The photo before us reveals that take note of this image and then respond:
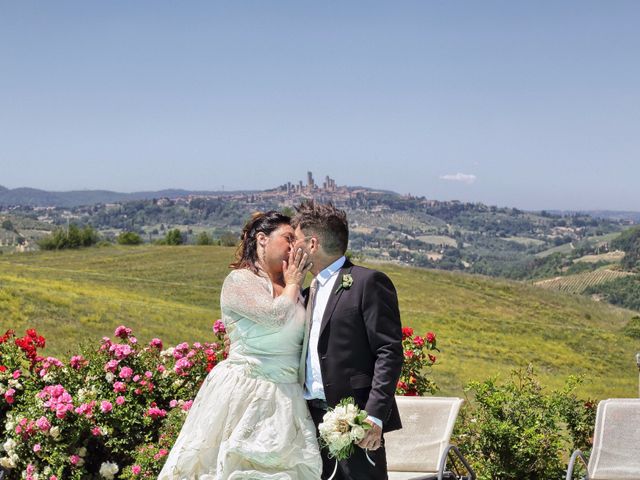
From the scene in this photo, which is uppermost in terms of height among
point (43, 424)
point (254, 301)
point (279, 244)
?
point (279, 244)

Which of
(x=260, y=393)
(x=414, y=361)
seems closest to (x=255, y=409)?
(x=260, y=393)

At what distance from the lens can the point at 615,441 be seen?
4953 mm

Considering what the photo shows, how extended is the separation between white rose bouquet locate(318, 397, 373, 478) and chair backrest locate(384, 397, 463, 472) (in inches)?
71.4

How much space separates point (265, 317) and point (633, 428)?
283 centimetres

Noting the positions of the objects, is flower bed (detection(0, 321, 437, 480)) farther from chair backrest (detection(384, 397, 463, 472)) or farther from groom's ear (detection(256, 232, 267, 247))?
groom's ear (detection(256, 232, 267, 247))

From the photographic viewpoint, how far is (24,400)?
639cm

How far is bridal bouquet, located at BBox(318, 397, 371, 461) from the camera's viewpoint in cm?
344

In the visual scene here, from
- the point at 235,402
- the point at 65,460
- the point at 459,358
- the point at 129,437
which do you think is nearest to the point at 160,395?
the point at 129,437

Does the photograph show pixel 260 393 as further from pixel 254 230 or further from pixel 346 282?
pixel 254 230

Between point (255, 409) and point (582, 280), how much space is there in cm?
15341

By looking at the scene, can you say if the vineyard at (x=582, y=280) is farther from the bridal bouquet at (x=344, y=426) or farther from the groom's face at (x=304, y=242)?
the bridal bouquet at (x=344, y=426)

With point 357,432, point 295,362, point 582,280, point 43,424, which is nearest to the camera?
point 357,432

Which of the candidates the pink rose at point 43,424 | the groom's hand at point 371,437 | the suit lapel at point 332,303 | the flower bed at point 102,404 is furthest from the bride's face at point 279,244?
the pink rose at point 43,424

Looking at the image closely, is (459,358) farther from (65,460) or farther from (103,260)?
(103,260)
